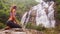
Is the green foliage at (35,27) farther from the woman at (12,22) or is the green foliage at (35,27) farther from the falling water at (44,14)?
the woman at (12,22)

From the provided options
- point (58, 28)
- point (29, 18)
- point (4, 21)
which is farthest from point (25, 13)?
point (58, 28)

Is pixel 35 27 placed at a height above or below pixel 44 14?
below

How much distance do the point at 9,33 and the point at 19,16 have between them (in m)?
0.53

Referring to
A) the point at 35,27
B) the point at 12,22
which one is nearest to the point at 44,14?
the point at 35,27

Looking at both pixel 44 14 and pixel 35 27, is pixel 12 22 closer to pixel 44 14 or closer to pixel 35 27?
pixel 35 27

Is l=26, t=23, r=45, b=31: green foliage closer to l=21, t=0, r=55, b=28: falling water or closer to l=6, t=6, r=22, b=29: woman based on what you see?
l=21, t=0, r=55, b=28: falling water

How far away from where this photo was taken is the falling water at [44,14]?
5887mm

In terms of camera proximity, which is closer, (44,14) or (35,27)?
(35,27)

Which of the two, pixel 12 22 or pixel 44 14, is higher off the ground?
pixel 44 14

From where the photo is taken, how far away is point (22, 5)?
5.92 metres

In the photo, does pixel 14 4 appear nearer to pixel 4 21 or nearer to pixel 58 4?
pixel 4 21

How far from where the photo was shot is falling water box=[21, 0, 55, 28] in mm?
5887

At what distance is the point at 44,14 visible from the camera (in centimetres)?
594

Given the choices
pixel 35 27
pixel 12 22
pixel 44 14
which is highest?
pixel 44 14
